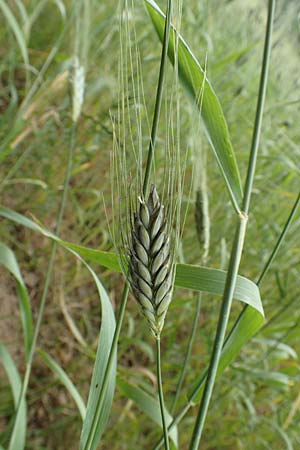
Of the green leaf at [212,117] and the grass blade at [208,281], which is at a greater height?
the green leaf at [212,117]

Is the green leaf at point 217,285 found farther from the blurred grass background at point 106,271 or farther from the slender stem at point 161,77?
the blurred grass background at point 106,271

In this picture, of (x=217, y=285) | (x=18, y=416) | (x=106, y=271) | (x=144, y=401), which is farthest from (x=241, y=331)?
(x=106, y=271)

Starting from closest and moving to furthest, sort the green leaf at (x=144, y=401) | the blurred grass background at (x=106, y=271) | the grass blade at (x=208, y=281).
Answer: the grass blade at (x=208, y=281) → the green leaf at (x=144, y=401) → the blurred grass background at (x=106, y=271)

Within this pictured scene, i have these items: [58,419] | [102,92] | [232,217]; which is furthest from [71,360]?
[102,92]

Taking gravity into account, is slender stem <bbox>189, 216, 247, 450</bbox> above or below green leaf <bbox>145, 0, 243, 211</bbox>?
below

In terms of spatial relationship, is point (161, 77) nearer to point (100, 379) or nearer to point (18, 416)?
point (100, 379)

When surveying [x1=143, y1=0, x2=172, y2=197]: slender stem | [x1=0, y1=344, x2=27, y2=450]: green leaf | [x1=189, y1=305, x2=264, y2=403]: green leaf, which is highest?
[x1=143, y1=0, x2=172, y2=197]: slender stem

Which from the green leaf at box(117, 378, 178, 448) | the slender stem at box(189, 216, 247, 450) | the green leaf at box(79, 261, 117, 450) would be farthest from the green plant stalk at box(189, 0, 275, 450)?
the green leaf at box(117, 378, 178, 448)

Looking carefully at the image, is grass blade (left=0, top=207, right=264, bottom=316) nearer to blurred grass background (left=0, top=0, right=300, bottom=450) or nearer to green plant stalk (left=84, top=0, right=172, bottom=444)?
green plant stalk (left=84, top=0, right=172, bottom=444)

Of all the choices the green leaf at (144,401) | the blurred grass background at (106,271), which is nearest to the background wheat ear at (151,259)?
the green leaf at (144,401)

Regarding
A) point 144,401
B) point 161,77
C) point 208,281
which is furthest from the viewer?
point 144,401
